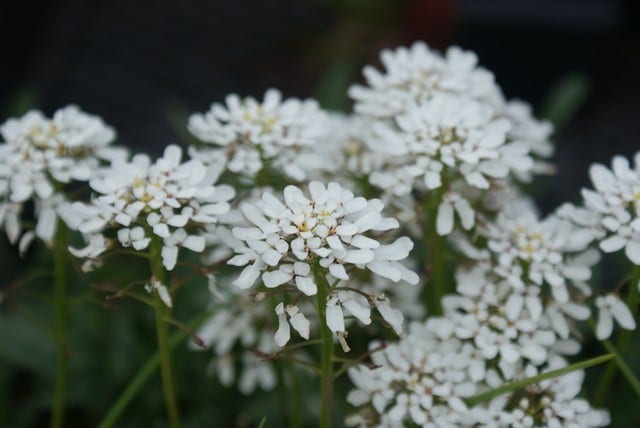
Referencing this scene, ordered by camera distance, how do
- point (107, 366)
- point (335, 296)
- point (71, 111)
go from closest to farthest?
point (335, 296), point (71, 111), point (107, 366)

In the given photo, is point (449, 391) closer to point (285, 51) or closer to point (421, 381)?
point (421, 381)

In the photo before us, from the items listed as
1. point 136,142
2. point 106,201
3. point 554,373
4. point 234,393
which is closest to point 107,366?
point 234,393

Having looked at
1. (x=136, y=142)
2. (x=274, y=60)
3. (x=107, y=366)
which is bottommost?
(x=107, y=366)

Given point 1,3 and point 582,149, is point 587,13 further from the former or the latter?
point 1,3

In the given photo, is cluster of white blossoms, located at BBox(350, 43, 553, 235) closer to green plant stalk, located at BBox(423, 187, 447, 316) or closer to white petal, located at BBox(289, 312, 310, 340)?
green plant stalk, located at BBox(423, 187, 447, 316)

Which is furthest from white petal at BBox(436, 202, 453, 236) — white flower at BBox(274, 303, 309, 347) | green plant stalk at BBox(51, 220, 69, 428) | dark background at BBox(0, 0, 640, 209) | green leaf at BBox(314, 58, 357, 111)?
dark background at BBox(0, 0, 640, 209)

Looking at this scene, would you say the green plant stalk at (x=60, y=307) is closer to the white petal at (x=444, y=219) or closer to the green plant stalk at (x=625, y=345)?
the white petal at (x=444, y=219)
